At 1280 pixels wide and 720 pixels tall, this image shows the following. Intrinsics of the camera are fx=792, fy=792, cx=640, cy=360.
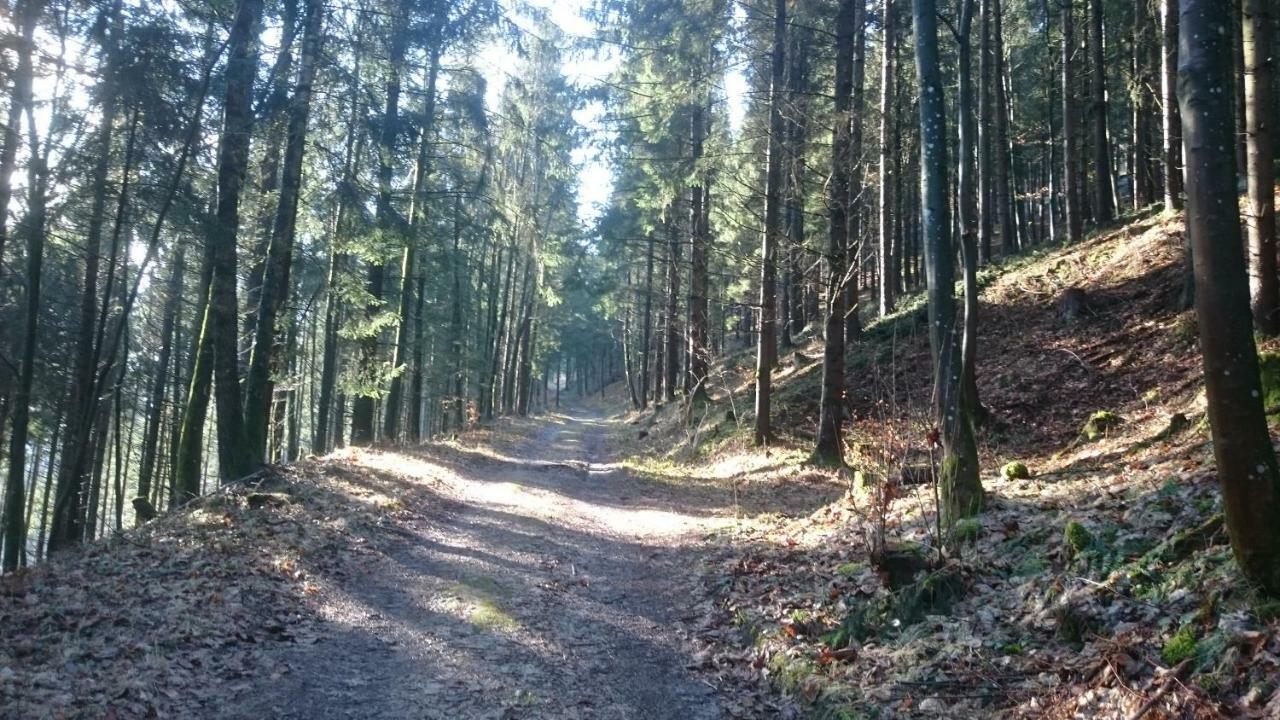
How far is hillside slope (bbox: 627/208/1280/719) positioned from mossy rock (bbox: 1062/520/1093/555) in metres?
0.01

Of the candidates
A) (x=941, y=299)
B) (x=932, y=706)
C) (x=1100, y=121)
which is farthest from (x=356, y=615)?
(x=1100, y=121)

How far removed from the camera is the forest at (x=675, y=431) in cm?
482

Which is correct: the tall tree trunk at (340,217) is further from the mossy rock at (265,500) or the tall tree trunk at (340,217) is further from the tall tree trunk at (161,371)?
the mossy rock at (265,500)

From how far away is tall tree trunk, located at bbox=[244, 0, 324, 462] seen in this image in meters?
12.3

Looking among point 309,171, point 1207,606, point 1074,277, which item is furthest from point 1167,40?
point 309,171

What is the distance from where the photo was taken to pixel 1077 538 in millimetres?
5781

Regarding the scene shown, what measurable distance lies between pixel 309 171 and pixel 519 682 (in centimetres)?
1451

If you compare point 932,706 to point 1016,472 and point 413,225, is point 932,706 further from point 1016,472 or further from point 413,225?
point 413,225

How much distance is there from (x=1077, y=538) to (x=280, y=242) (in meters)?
11.5

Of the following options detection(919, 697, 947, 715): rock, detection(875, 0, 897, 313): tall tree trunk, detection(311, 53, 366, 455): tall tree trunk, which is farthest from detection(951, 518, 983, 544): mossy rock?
detection(311, 53, 366, 455): tall tree trunk

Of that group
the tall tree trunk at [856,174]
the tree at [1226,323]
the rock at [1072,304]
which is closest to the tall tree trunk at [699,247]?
the tall tree trunk at [856,174]

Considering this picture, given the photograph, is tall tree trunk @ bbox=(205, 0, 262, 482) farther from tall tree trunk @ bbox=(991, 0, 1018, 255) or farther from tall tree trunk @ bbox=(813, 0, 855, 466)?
tall tree trunk @ bbox=(991, 0, 1018, 255)

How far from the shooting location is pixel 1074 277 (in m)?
17.3

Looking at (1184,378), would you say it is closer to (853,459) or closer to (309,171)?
(853,459)
